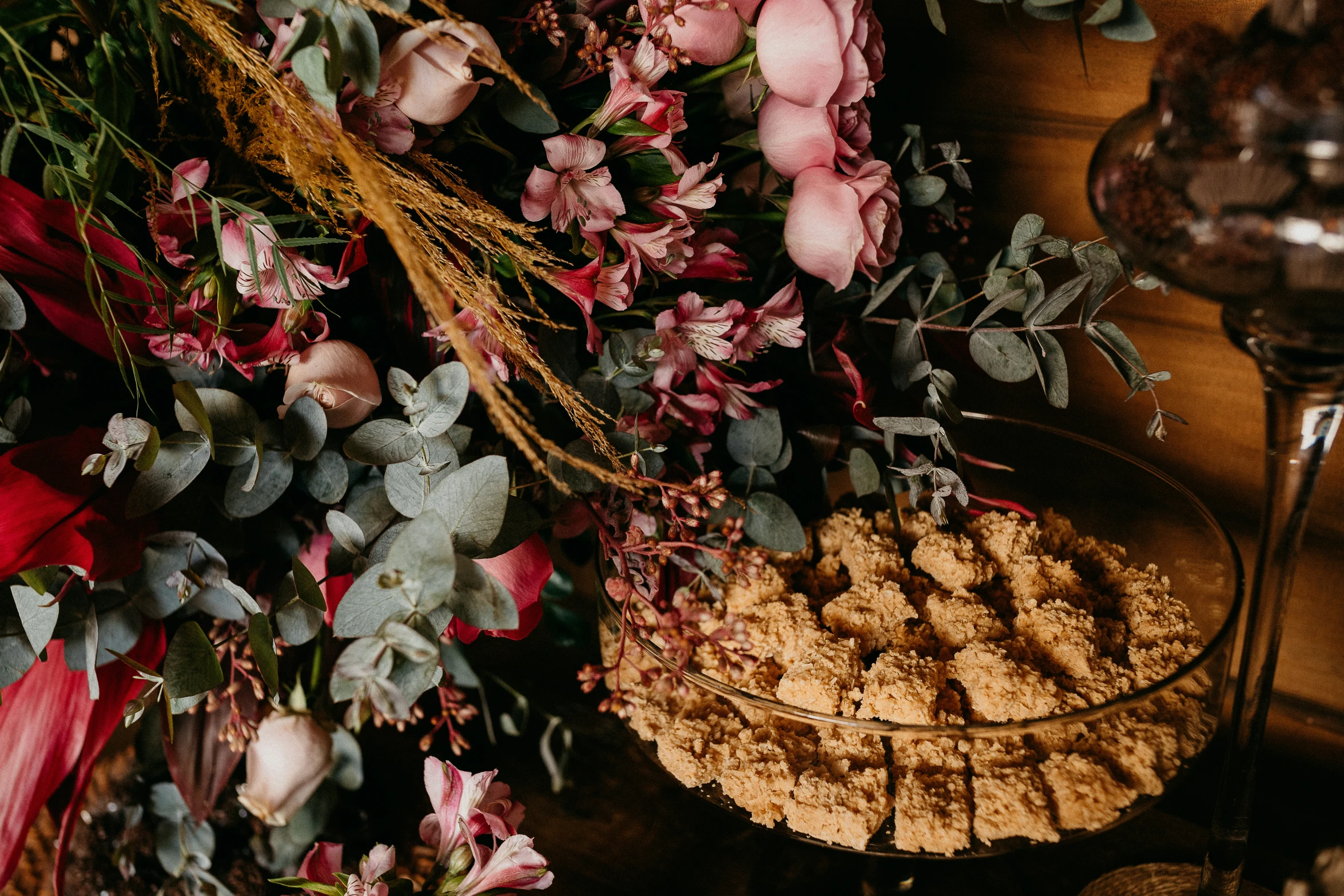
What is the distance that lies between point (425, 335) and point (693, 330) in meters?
0.11

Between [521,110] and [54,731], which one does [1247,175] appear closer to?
[521,110]

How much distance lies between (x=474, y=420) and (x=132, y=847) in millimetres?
375

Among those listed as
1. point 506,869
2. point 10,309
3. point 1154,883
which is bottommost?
point 1154,883

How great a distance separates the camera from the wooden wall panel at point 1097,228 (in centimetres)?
50

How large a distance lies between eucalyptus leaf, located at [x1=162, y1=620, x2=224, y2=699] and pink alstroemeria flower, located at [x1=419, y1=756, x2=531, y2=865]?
99mm

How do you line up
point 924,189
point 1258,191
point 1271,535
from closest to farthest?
point 1258,191 → point 1271,535 → point 924,189

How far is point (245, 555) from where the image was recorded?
46cm

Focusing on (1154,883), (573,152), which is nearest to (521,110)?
(573,152)

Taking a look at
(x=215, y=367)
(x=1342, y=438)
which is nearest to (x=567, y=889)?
(x=215, y=367)

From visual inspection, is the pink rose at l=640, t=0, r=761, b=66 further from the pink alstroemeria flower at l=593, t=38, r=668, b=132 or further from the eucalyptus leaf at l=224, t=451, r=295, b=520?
the eucalyptus leaf at l=224, t=451, r=295, b=520

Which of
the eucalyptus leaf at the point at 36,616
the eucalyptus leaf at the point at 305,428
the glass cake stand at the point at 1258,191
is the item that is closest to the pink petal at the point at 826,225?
the glass cake stand at the point at 1258,191

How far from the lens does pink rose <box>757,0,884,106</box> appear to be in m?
0.34

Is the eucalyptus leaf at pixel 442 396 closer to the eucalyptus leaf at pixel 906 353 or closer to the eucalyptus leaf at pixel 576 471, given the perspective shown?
the eucalyptus leaf at pixel 576 471

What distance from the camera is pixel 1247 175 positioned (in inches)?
9.2
